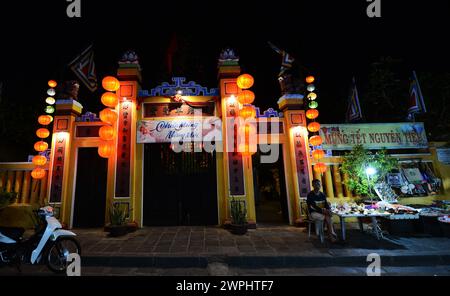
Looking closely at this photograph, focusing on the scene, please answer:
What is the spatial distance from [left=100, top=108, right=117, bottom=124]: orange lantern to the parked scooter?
3788 mm

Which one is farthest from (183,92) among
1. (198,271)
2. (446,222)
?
(446,222)

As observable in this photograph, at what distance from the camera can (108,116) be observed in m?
7.75

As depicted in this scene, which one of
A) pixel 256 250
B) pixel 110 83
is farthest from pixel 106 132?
pixel 256 250

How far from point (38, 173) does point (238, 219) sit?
736 centimetres

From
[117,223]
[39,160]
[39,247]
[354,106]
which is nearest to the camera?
[39,247]

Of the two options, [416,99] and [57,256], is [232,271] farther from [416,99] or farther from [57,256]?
[416,99]

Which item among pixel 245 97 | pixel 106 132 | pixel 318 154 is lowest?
pixel 318 154

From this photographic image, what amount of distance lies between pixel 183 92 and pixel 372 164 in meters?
7.62

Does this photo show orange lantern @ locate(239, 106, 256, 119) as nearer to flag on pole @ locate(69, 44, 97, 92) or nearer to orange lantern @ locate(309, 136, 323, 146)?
orange lantern @ locate(309, 136, 323, 146)

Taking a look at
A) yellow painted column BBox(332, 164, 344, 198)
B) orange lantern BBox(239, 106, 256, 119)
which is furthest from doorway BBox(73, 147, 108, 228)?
yellow painted column BBox(332, 164, 344, 198)

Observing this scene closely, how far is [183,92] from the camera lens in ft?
29.5

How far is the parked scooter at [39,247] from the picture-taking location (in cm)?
452

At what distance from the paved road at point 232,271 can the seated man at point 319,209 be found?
1.25m

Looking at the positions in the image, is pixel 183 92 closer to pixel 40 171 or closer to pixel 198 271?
pixel 40 171
